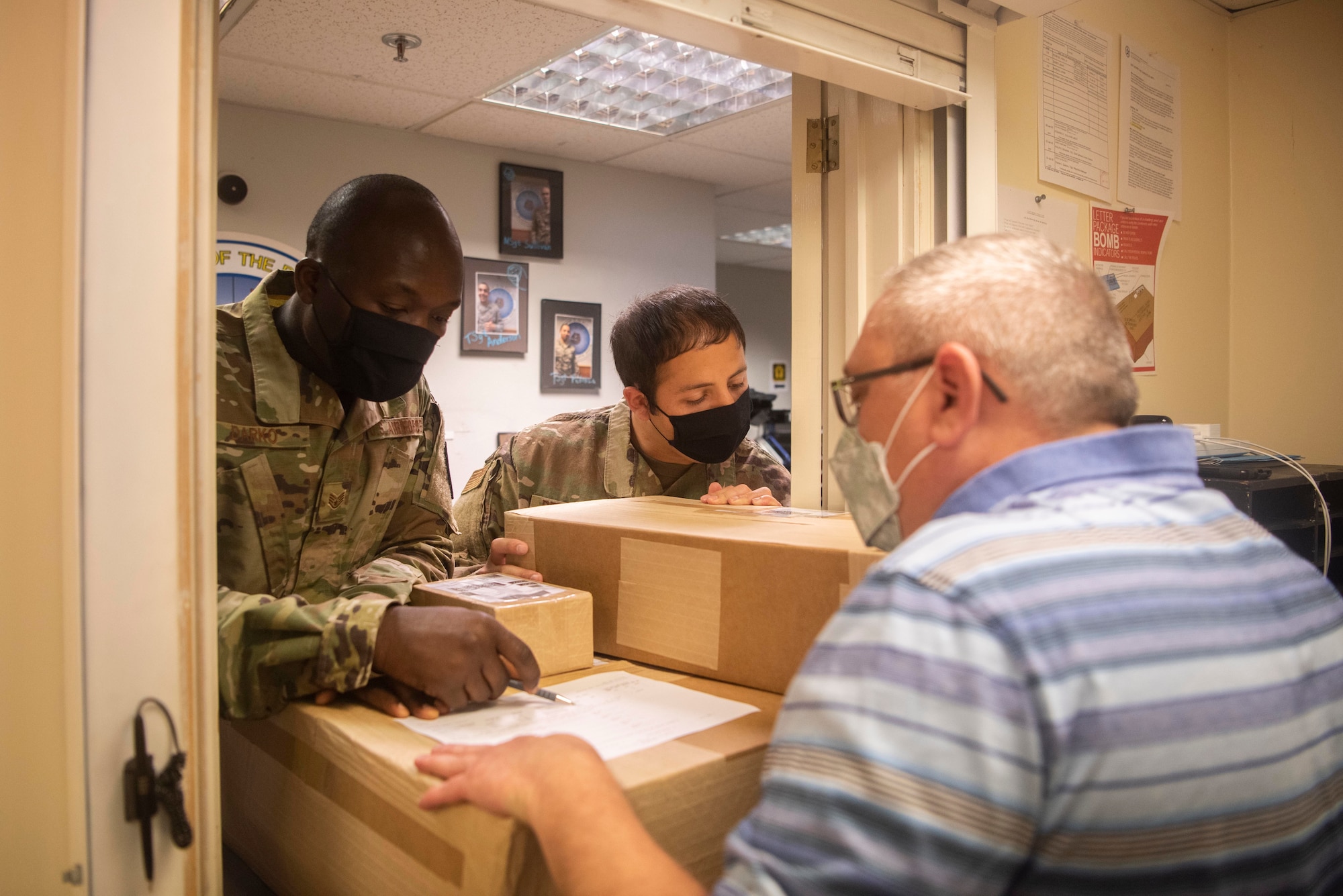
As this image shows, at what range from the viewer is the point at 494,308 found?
13.7 ft

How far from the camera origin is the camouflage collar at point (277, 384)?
1427 millimetres

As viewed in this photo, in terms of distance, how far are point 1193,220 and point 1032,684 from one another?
1880mm

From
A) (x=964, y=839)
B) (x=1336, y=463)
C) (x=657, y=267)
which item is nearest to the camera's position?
(x=964, y=839)

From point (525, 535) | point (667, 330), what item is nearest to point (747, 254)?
point (667, 330)

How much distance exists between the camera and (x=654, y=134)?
402cm

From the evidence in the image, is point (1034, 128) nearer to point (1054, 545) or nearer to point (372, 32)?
point (1054, 545)

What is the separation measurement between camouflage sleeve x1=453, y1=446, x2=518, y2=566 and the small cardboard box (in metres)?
0.81

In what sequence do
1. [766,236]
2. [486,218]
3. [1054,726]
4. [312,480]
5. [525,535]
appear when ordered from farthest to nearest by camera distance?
[766,236] < [486,218] < [312,480] < [525,535] < [1054,726]

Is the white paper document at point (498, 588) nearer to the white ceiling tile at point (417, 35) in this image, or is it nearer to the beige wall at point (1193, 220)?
the beige wall at point (1193, 220)

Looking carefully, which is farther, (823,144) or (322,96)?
(322,96)

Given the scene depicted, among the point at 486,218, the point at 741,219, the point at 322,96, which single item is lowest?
the point at 486,218

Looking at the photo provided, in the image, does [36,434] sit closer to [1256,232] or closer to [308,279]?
[308,279]

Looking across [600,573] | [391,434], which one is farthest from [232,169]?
[600,573]

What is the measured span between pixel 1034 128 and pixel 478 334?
9.63 ft
